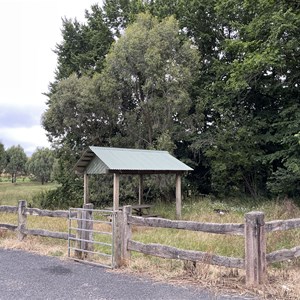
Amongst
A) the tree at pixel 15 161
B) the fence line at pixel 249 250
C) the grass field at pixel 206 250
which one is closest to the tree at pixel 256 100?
the grass field at pixel 206 250

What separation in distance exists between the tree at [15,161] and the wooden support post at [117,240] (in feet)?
189

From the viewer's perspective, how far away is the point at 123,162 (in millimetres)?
13109

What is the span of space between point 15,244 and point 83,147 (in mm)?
13818

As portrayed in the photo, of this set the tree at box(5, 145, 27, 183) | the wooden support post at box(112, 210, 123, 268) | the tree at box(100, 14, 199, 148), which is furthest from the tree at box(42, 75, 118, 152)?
the tree at box(5, 145, 27, 183)

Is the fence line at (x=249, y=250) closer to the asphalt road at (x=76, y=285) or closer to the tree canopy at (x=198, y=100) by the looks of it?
the asphalt road at (x=76, y=285)

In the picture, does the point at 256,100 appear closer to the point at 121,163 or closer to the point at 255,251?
the point at 121,163

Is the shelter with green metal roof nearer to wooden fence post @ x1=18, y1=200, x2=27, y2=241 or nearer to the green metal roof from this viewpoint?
the green metal roof

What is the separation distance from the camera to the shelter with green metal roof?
1257 centimetres

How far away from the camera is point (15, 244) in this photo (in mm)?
8445

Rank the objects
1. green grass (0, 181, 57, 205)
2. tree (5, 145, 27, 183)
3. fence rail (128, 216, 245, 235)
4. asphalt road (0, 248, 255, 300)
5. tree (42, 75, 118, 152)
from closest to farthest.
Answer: asphalt road (0, 248, 255, 300) < fence rail (128, 216, 245, 235) < tree (42, 75, 118, 152) < green grass (0, 181, 57, 205) < tree (5, 145, 27, 183)

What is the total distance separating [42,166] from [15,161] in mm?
6604

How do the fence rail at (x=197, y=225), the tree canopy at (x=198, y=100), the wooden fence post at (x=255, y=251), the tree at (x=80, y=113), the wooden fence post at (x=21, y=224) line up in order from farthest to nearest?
the tree at (x=80, y=113)
the tree canopy at (x=198, y=100)
the wooden fence post at (x=21, y=224)
the fence rail at (x=197, y=225)
the wooden fence post at (x=255, y=251)

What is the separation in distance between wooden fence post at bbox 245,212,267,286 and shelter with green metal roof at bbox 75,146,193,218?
24.6 feet

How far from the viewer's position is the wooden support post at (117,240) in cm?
639
